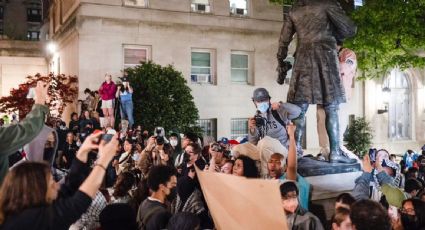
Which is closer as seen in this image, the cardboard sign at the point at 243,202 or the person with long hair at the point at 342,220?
the cardboard sign at the point at 243,202

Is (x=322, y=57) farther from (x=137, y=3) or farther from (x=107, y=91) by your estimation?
(x=137, y=3)

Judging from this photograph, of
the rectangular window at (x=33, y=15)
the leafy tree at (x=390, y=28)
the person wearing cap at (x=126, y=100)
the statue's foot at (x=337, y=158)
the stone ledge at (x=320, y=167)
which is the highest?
the rectangular window at (x=33, y=15)

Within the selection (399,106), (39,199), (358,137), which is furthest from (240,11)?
(39,199)

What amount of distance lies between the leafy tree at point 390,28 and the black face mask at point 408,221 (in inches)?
572

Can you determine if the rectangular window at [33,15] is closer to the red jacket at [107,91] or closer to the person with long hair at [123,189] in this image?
the red jacket at [107,91]

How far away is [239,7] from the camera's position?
78.2ft

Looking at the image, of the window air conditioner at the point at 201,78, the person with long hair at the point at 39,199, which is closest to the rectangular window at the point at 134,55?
the window air conditioner at the point at 201,78

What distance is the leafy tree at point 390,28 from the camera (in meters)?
17.6

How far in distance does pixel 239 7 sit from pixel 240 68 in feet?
10.3

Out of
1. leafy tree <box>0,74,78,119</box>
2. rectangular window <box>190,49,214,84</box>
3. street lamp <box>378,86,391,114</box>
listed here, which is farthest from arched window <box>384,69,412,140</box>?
leafy tree <box>0,74,78,119</box>

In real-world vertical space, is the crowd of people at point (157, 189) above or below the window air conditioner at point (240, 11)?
below

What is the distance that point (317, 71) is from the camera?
625cm

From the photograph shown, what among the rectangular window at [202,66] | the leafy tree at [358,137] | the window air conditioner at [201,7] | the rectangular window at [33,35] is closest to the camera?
the rectangular window at [202,66]

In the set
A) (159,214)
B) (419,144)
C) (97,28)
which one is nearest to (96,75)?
(97,28)
